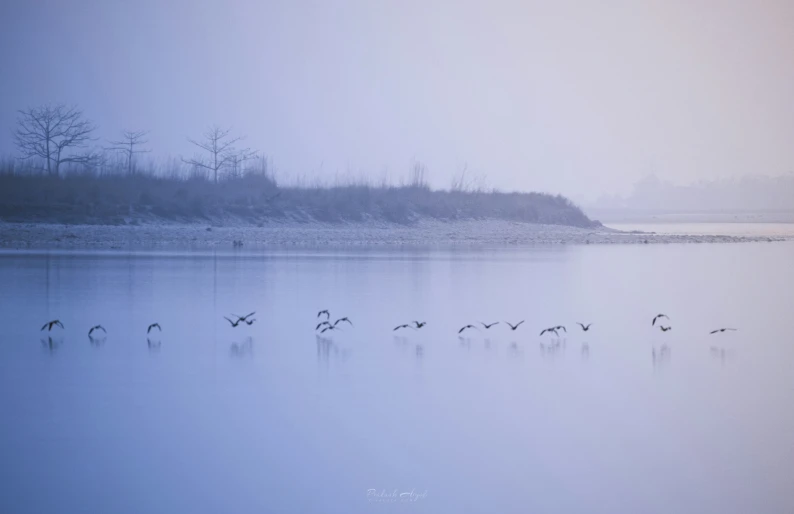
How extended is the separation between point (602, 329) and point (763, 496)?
664cm

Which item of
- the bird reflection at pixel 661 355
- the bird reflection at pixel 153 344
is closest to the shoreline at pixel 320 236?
the bird reflection at pixel 153 344


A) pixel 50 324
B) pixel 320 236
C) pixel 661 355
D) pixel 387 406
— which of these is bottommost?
pixel 387 406

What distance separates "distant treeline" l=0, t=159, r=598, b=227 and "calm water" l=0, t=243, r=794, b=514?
18.2 meters

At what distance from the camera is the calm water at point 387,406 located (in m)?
5.56

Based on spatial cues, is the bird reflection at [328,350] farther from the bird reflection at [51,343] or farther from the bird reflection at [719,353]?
the bird reflection at [719,353]

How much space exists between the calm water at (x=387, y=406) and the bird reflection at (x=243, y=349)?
6cm

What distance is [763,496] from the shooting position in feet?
18.4

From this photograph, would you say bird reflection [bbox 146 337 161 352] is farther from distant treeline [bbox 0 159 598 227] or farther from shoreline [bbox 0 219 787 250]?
distant treeline [bbox 0 159 598 227]

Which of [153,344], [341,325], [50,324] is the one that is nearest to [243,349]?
[153,344]

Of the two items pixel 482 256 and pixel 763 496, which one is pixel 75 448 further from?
pixel 482 256

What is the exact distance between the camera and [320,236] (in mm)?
34031

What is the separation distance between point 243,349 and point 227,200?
89.4 feet

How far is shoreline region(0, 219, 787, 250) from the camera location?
93.1 ft

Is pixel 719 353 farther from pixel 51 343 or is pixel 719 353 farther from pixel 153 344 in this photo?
pixel 51 343
